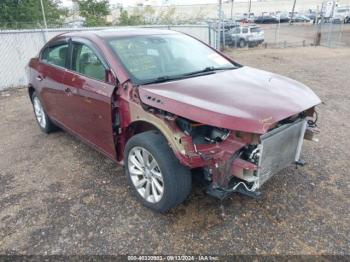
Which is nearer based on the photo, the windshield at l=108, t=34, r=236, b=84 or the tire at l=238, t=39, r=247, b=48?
the windshield at l=108, t=34, r=236, b=84

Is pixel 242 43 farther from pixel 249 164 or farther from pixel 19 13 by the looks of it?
Result: pixel 249 164

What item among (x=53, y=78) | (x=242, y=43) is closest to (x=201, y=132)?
(x=53, y=78)

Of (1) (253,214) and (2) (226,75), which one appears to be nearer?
(1) (253,214)

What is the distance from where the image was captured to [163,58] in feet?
10.8

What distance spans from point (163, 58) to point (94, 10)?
51.9ft

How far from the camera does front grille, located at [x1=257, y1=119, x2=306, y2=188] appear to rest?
2.42m

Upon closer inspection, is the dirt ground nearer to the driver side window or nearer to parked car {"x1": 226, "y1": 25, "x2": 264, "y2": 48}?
the driver side window

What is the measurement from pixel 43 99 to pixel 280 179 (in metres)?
3.50

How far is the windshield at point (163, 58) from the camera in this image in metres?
3.02

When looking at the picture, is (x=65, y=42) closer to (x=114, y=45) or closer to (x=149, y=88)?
(x=114, y=45)

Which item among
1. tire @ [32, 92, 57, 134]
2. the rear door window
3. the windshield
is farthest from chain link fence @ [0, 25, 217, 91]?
the windshield

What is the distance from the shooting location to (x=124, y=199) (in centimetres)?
310

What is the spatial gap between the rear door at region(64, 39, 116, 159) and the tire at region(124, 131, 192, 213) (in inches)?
16.5

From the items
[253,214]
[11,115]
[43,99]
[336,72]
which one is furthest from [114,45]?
[336,72]
